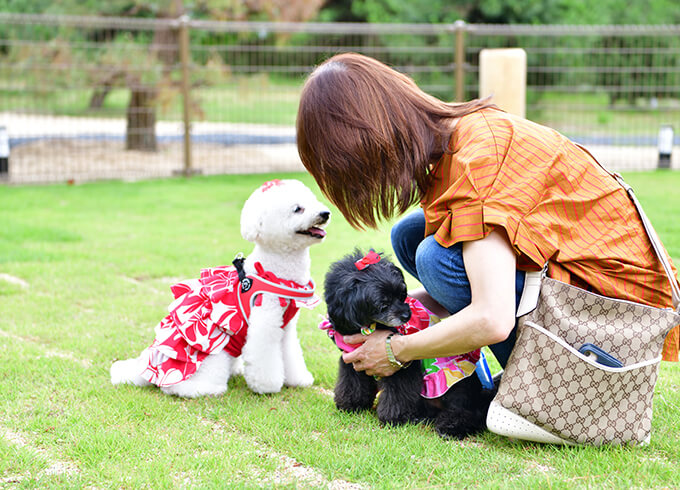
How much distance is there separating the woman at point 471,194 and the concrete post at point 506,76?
4.42 m

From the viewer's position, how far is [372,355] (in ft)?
8.08

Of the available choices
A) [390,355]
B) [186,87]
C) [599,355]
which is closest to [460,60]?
[186,87]

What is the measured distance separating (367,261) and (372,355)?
33cm

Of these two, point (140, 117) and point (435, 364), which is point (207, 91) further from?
point (435, 364)

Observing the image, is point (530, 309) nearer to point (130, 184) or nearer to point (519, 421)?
point (519, 421)

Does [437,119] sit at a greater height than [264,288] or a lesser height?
greater

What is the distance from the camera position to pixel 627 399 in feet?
7.33

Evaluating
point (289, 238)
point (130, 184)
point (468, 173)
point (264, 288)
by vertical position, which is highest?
point (468, 173)

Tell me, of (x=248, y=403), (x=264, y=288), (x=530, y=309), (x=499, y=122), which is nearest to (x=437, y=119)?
(x=499, y=122)

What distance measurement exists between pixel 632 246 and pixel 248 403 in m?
1.53

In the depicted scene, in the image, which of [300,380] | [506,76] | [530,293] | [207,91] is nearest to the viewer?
[530,293]

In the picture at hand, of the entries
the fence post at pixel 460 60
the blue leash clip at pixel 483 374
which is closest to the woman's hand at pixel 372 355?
the blue leash clip at pixel 483 374

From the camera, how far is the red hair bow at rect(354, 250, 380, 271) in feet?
8.09

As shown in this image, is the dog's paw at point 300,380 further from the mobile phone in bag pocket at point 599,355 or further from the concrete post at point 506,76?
the concrete post at point 506,76
